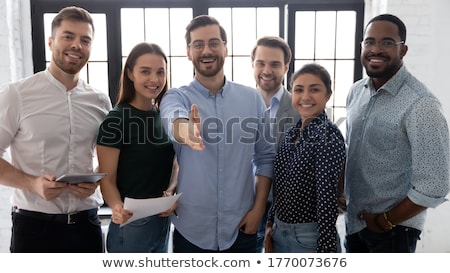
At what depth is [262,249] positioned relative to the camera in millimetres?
1281

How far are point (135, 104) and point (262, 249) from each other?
2.06ft

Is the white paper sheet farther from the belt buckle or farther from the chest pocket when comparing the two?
the chest pocket

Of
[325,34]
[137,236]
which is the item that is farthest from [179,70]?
[137,236]

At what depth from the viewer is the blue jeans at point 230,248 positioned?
112 cm

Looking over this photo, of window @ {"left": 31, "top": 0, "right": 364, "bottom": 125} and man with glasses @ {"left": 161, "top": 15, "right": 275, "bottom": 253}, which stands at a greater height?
window @ {"left": 31, "top": 0, "right": 364, "bottom": 125}

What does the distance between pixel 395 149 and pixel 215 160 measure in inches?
19.5

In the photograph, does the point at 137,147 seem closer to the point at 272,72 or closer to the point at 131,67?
the point at 131,67

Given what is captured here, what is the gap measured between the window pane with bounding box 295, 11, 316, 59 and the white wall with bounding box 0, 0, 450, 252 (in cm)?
41

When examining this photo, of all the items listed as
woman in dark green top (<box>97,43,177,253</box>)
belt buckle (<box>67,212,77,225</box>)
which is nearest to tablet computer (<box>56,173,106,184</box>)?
woman in dark green top (<box>97,43,177,253</box>)

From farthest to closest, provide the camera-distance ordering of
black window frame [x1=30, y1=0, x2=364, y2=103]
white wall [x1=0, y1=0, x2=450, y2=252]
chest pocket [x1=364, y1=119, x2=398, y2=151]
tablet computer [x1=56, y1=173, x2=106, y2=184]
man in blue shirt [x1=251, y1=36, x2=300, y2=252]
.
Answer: black window frame [x1=30, y1=0, x2=364, y2=103] → white wall [x1=0, y1=0, x2=450, y2=252] → man in blue shirt [x1=251, y1=36, x2=300, y2=252] → chest pocket [x1=364, y1=119, x2=398, y2=151] → tablet computer [x1=56, y1=173, x2=106, y2=184]

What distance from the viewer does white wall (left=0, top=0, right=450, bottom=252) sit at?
202cm

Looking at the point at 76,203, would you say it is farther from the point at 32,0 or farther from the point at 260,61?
the point at 32,0
